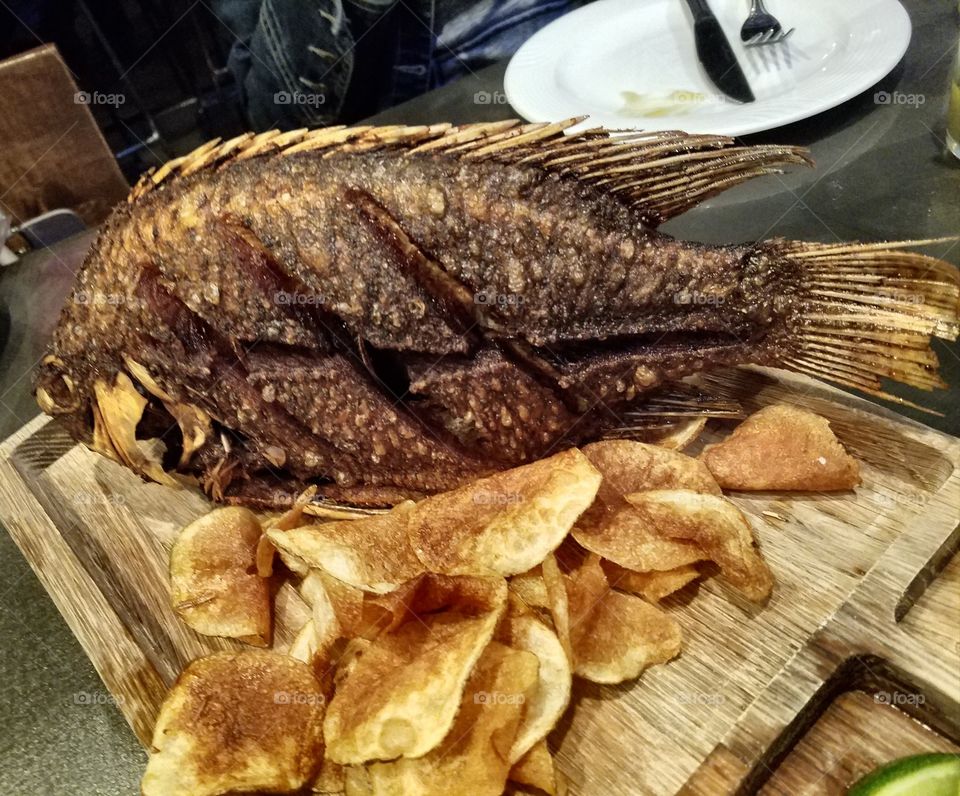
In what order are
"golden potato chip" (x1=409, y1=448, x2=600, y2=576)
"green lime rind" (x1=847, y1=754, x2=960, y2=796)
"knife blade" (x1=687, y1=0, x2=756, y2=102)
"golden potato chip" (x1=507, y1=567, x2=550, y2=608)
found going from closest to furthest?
1. "green lime rind" (x1=847, y1=754, x2=960, y2=796)
2. "golden potato chip" (x1=409, y1=448, x2=600, y2=576)
3. "golden potato chip" (x1=507, y1=567, x2=550, y2=608)
4. "knife blade" (x1=687, y1=0, x2=756, y2=102)

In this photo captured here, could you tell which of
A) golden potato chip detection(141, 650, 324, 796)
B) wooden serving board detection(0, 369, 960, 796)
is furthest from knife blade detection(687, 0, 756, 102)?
golden potato chip detection(141, 650, 324, 796)

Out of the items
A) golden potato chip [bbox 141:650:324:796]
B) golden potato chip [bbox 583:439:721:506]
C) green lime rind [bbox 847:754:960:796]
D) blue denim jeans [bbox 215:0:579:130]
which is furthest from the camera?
blue denim jeans [bbox 215:0:579:130]

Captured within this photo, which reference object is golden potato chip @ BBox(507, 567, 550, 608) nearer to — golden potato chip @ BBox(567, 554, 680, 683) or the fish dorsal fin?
golden potato chip @ BBox(567, 554, 680, 683)

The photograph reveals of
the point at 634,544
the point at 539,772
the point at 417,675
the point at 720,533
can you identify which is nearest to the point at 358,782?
the point at 417,675


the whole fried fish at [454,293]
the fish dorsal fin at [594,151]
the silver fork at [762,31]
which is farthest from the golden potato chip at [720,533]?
the silver fork at [762,31]

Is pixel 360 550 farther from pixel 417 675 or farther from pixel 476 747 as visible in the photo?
pixel 476 747

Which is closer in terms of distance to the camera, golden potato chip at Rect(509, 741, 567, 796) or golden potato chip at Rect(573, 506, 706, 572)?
golden potato chip at Rect(509, 741, 567, 796)

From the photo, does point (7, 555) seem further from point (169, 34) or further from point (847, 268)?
point (169, 34)
